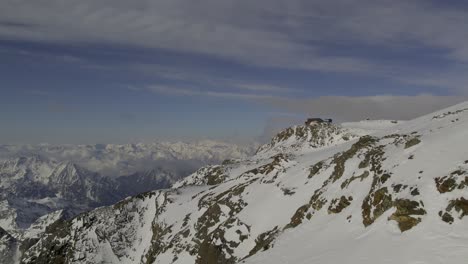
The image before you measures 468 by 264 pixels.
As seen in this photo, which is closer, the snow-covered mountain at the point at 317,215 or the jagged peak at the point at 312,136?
the snow-covered mountain at the point at 317,215

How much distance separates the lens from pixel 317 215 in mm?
49469

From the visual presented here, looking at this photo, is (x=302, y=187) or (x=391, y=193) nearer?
(x=391, y=193)

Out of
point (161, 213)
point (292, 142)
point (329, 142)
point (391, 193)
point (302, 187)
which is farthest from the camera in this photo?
point (292, 142)

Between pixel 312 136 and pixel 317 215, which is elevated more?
pixel 312 136

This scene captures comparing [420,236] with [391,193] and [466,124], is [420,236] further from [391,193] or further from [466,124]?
[466,124]

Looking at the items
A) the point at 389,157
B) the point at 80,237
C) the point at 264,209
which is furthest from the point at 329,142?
the point at 389,157

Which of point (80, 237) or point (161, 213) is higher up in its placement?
point (161, 213)

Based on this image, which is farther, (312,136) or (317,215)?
(312,136)

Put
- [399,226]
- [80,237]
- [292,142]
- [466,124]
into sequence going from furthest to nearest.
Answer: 1. [292,142]
2. [80,237]
3. [466,124]
4. [399,226]

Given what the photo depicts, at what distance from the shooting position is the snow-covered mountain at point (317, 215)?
1191 inches

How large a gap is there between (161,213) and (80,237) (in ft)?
117

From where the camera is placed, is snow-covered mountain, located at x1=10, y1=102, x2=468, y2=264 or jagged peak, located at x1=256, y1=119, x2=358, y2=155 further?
jagged peak, located at x1=256, y1=119, x2=358, y2=155

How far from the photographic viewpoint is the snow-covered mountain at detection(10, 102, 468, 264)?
30.2 meters

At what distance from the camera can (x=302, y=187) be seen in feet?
236
